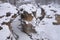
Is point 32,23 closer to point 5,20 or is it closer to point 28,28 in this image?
point 28,28

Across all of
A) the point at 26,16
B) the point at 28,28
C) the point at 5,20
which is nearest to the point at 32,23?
the point at 28,28

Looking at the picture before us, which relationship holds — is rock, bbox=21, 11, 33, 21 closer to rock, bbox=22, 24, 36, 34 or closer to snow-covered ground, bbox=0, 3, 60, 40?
snow-covered ground, bbox=0, 3, 60, 40

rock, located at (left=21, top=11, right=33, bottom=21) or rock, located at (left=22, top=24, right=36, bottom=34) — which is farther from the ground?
rock, located at (left=21, top=11, right=33, bottom=21)

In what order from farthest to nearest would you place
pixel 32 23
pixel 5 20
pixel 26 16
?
pixel 32 23 < pixel 26 16 < pixel 5 20

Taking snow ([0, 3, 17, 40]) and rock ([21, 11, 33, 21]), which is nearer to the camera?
snow ([0, 3, 17, 40])

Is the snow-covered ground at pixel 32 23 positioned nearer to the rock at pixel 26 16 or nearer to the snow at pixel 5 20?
the snow at pixel 5 20

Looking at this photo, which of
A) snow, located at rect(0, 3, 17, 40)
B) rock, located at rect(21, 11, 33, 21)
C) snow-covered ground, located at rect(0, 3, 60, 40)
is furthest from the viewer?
rock, located at rect(21, 11, 33, 21)

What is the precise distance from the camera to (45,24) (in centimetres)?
1459

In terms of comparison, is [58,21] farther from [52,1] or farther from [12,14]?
[52,1]

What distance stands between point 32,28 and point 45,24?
277 centimetres

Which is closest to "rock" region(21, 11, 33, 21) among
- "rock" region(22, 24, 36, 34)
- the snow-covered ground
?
the snow-covered ground

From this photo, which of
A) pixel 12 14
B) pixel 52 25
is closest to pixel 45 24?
pixel 52 25

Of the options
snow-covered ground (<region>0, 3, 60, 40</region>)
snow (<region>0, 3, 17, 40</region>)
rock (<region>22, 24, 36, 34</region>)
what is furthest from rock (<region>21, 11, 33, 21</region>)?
snow (<region>0, 3, 17, 40</region>)

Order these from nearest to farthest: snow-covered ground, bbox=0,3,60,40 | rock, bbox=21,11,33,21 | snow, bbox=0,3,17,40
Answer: snow, bbox=0,3,17,40 → snow-covered ground, bbox=0,3,60,40 → rock, bbox=21,11,33,21
